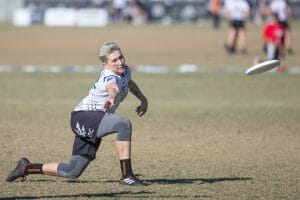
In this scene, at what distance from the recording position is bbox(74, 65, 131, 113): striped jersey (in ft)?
31.3

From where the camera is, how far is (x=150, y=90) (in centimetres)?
2228

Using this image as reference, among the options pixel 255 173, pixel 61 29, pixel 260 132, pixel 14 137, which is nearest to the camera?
A: pixel 255 173

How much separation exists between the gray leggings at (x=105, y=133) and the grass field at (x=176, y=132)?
0.71 feet

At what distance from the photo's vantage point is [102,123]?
Answer: 9.56m

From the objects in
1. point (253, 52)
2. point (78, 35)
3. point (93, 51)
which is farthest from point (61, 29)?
point (253, 52)

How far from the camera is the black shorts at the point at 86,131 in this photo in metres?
9.56

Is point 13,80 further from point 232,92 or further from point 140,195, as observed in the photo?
point 140,195

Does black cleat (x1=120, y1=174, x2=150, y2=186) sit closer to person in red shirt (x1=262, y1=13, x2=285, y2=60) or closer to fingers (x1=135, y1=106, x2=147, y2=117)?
fingers (x1=135, y1=106, x2=147, y2=117)

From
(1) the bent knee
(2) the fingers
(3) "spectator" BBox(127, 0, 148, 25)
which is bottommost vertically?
(3) "spectator" BBox(127, 0, 148, 25)

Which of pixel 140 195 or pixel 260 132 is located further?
pixel 260 132

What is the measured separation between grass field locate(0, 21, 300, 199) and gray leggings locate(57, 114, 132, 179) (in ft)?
0.71

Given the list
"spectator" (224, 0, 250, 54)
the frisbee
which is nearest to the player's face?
the frisbee

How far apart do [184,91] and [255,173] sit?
11.3m

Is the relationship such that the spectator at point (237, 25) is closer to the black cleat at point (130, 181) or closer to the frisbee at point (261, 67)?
the frisbee at point (261, 67)
